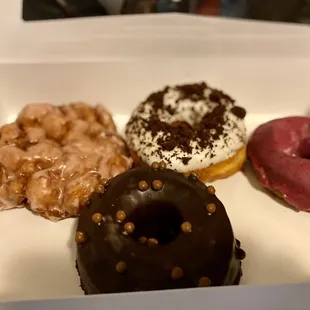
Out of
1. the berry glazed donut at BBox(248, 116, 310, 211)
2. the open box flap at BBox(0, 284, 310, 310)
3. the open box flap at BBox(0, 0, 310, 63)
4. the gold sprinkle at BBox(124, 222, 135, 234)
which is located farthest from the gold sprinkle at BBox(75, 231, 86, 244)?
the open box flap at BBox(0, 0, 310, 63)

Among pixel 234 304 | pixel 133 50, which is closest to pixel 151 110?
pixel 133 50

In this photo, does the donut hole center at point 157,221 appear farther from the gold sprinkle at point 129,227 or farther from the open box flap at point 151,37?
the open box flap at point 151,37

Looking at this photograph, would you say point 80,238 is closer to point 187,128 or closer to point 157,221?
point 157,221

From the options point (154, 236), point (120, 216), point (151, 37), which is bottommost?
point (154, 236)

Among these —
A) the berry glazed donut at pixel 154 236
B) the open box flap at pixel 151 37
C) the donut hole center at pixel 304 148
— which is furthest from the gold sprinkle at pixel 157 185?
the open box flap at pixel 151 37

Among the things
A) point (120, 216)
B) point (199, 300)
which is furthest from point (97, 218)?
point (199, 300)

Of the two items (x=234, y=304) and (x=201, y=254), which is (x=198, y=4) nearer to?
(x=201, y=254)

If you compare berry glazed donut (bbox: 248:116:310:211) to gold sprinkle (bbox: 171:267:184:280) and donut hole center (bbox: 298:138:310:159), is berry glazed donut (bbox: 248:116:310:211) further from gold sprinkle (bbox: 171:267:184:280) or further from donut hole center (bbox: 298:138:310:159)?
gold sprinkle (bbox: 171:267:184:280)
